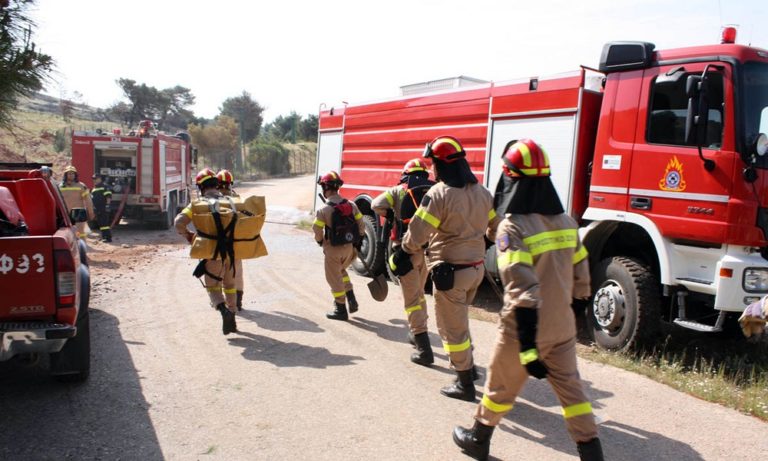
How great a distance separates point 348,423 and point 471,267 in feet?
4.83

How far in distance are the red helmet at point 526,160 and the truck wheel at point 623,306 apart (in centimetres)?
281

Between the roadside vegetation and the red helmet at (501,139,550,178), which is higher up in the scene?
the red helmet at (501,139,550,178)

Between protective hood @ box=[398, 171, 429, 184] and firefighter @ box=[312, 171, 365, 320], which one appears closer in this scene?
protective hood @ box=[398, 171, 429, 184]

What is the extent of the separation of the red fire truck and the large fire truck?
10.5 metres

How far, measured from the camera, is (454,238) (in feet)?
14.7

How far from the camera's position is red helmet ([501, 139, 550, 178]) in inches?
126

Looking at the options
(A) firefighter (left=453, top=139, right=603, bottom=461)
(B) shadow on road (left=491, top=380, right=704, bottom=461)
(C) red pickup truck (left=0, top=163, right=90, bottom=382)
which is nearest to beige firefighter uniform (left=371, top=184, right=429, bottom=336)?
(B) shadow on road (left=491, top=380, right=704, bottom=461)

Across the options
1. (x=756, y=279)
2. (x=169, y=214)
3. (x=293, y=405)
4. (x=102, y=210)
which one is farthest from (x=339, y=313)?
(x=169, y=214)

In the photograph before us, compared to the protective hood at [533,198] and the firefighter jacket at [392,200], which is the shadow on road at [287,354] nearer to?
the firefighter jacket at [392,200]

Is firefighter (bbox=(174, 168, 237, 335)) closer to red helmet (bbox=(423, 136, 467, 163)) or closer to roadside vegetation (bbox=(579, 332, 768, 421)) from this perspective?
red helmet (bbox=(423, 136, 467, 163))

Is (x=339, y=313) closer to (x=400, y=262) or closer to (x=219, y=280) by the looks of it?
(x=219, y=280)

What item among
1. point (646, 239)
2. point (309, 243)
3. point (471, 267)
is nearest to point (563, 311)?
point (471, 267)

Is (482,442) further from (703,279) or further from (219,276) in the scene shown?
(219,276)

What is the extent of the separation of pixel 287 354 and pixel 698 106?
424cm
